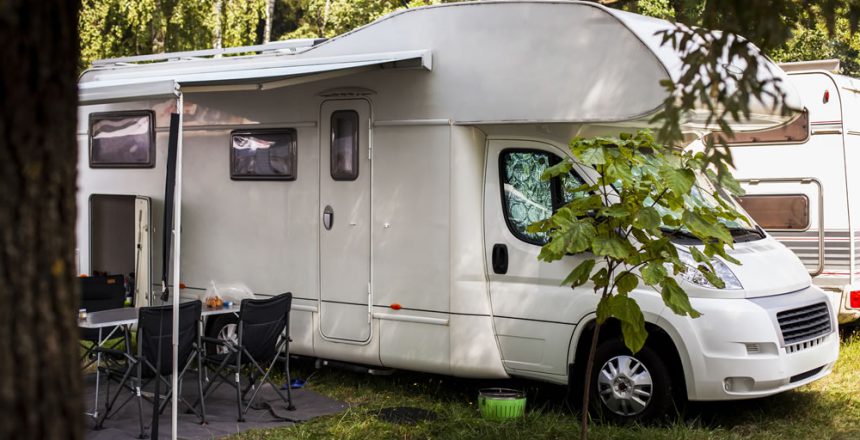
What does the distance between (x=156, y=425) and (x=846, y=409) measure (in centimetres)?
478

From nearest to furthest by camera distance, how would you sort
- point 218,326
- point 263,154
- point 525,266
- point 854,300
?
point 525,266, point 263,154, point 218,326, point 854,300

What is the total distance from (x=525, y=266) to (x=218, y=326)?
293cm

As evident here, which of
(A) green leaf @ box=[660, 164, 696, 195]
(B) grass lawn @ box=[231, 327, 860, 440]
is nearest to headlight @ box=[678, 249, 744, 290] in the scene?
(B) grass lawn @ box=[231, 327, 860, 440]

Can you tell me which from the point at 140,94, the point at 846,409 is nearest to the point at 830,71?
the point at 846,409

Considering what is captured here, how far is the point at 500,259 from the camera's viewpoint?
7.33m

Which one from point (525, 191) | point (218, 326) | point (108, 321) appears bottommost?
point (218, 326)

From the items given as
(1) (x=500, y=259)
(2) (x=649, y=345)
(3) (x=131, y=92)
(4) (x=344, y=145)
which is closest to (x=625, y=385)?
(2) (x=649, y=345)

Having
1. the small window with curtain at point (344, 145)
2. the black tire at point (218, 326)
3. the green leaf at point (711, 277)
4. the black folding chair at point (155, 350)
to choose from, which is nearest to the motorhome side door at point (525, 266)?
the small window with curtain at point (344, 145)

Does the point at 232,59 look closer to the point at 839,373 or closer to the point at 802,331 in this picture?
the point at 802,331

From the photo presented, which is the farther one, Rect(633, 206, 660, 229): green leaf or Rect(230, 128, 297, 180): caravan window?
Rect(230, 128, 297, 180): caravan window

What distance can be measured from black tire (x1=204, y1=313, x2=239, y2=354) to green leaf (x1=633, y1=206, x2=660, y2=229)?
4336 millimetres

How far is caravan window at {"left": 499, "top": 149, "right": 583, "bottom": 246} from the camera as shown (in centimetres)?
718

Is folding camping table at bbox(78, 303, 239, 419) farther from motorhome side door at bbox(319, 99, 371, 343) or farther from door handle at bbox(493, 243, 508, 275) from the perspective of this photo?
door handle at bbox(493, 243, 508, 275)

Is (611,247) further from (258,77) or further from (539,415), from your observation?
(258,77)
